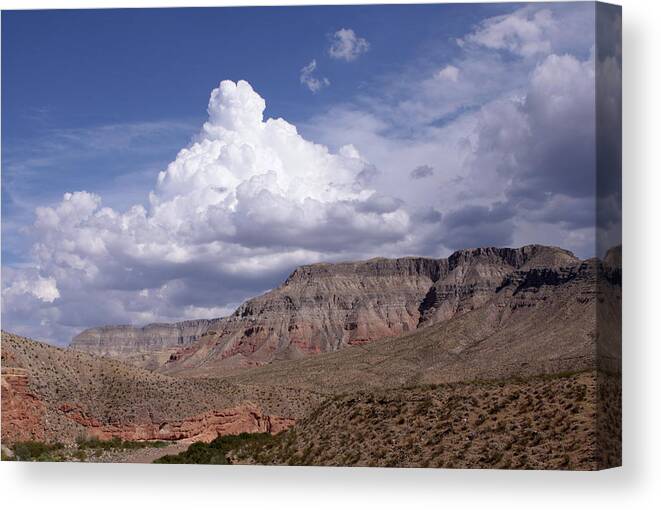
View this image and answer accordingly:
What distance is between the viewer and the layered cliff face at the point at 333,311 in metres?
109

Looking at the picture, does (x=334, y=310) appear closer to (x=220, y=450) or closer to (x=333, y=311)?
(x=333, y=311)

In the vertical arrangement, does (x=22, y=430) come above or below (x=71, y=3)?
below

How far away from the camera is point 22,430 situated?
30312 millimetres

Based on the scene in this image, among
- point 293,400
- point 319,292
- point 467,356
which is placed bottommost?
point 293,400

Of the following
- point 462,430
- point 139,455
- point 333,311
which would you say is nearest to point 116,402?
point 139,455

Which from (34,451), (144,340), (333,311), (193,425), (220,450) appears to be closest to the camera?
(34,451)

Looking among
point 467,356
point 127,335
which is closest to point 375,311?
point 127,335

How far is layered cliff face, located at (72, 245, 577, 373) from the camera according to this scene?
10938cm

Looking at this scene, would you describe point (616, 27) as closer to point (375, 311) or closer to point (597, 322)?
point (597, 322)

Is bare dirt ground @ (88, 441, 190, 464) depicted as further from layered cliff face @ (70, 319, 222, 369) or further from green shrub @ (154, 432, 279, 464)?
layered cliff face @ (70, 319, 222, 369)

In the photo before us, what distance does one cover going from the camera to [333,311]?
120312 mm

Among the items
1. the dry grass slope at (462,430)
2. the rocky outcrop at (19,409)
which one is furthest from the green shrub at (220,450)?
the rocky outcrop at (19,409)

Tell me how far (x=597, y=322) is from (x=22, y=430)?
17282mm

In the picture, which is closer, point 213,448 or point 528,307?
point 213,448
